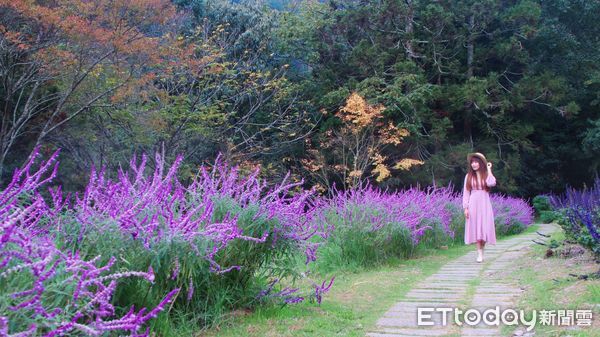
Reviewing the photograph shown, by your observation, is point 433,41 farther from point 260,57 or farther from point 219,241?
point 219,241

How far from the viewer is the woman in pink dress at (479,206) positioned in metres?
7.14

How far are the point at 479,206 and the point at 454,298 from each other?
3098 millimetres

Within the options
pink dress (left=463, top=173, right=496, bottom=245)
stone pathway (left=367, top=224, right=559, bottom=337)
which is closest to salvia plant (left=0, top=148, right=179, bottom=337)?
stone pathway (left=367, top=224, right=559, bottom=337)

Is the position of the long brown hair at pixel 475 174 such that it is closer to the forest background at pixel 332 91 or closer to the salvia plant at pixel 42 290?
the salvia plant at pixel 42 290

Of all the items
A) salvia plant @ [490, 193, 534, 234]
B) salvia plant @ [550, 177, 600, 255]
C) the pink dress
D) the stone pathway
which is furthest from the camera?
salvia plant @ [490, 193, 534, 234]

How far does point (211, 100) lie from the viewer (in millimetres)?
17078

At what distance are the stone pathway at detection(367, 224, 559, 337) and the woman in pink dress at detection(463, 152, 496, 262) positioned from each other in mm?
318

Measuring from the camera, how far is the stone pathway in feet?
11.1

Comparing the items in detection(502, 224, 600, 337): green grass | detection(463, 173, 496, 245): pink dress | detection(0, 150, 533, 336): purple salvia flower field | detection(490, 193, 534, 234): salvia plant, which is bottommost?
detection(490, 193, 534, 234): salvia plant

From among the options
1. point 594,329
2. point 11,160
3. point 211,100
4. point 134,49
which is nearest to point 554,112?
point 211,100

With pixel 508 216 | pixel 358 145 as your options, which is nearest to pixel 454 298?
pixel 508 216

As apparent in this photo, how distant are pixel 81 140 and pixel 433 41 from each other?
1418 centimetres

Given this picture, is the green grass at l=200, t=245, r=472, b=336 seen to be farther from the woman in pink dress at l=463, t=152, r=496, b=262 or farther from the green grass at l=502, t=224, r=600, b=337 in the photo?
the woman in pink dress at l=463, t=152, r=496, b=262

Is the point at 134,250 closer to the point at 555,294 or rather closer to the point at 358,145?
the point at 555,294
